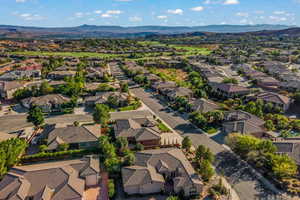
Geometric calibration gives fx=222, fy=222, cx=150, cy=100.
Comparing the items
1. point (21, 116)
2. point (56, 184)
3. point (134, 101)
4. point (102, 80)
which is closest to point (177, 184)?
point (56, 184)

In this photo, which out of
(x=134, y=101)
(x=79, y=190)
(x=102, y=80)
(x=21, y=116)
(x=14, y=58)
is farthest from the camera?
(x=14, y=58)

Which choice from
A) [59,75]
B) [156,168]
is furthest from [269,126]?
[59,75]

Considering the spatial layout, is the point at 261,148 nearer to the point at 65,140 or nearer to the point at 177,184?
the point at 177,184

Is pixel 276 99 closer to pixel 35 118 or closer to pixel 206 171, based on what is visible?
pixel 206 171

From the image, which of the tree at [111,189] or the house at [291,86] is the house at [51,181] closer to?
the tree at [111,189]

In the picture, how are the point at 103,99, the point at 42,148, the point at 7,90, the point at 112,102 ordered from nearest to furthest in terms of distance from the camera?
1. the point at 42,148
2. the point at 112,102
3. the point at 103,99
4. the point at 7,90

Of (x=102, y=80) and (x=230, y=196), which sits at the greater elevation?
(x=102, y=80)

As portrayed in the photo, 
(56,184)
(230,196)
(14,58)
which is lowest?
(230,196)
